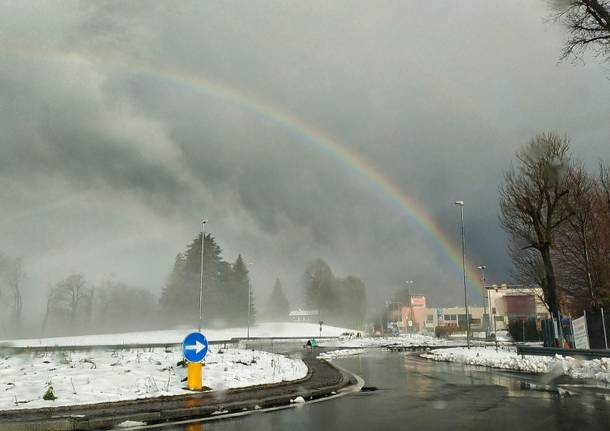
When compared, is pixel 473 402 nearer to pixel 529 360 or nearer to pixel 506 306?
pixel 529 360

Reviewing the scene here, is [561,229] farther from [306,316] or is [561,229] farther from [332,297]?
[306,316]

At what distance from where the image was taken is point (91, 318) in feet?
336

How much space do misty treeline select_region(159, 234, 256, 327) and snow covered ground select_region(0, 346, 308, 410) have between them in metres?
75.4

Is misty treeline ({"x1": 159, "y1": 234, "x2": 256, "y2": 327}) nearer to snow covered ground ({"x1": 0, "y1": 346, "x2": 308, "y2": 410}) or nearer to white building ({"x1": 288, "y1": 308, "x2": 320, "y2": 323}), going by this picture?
white building ({"x1": 288, "y1": 308, "x2": 320, "y2": 323})

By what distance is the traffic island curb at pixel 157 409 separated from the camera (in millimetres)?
8838

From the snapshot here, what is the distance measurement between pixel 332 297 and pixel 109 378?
113m

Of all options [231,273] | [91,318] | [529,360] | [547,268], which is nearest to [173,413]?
[529,360]

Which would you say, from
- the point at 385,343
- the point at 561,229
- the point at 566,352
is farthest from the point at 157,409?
the point at 385,343

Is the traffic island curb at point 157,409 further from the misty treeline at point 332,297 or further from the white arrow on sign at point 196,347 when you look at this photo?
the misty treeline at point 332,297

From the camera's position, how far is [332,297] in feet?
409

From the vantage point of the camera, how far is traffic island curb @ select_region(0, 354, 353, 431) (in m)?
8.84

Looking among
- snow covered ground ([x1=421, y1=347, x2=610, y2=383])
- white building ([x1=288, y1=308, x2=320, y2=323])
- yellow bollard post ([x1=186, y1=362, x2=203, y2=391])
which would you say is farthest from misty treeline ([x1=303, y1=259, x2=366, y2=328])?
yellow bollard post ([x1=186, y1=362, x2=203, y2=391])

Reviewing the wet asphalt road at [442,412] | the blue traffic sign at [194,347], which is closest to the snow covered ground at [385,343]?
the wet asphalt road at [442,412]

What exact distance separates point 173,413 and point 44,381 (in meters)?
4.64
